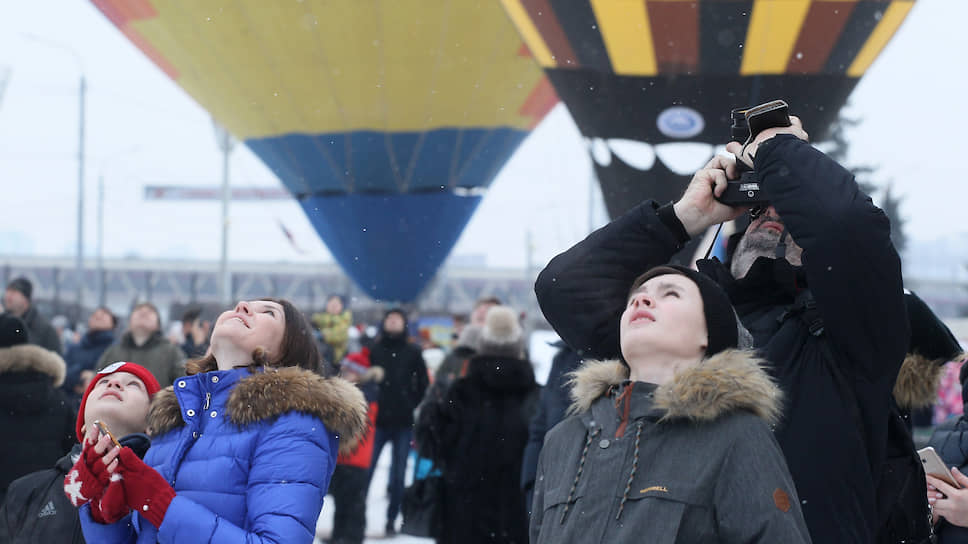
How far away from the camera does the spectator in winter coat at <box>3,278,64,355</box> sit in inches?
276

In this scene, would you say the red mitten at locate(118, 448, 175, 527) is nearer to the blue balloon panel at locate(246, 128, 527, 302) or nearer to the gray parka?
the gray parka

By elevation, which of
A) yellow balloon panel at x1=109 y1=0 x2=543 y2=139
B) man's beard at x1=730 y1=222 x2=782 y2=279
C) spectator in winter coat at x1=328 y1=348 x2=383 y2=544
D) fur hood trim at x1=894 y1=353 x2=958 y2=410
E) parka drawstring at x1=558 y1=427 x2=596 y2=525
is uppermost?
yellow balloon panel at x1=109 y1=0 x2=543 y2=139

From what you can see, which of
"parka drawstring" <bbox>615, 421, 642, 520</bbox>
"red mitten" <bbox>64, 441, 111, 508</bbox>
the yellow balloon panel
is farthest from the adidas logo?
the yellow balloon panel

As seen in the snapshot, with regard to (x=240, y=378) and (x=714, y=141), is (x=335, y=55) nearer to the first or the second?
(x=714, y=141)

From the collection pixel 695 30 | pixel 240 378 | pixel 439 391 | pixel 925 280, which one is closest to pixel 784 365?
pixel 240 378

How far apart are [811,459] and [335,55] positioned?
35.8ft

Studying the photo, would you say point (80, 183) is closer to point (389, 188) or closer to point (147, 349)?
point (389, 188)

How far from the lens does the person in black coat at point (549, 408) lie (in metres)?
4.39

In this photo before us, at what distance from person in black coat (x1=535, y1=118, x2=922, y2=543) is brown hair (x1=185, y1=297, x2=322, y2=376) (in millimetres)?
729

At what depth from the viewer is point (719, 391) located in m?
1.85

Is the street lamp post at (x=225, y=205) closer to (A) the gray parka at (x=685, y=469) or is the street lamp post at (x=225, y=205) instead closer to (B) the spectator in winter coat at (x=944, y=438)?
(B) the spectator in winter coat at (x=944, y=438)

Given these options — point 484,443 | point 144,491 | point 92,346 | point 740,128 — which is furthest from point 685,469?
point 92,346

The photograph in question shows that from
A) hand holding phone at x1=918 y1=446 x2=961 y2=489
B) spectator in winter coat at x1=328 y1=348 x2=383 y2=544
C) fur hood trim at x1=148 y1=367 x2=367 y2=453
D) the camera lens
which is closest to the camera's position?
the camera lens

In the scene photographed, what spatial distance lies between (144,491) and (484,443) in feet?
9.28
